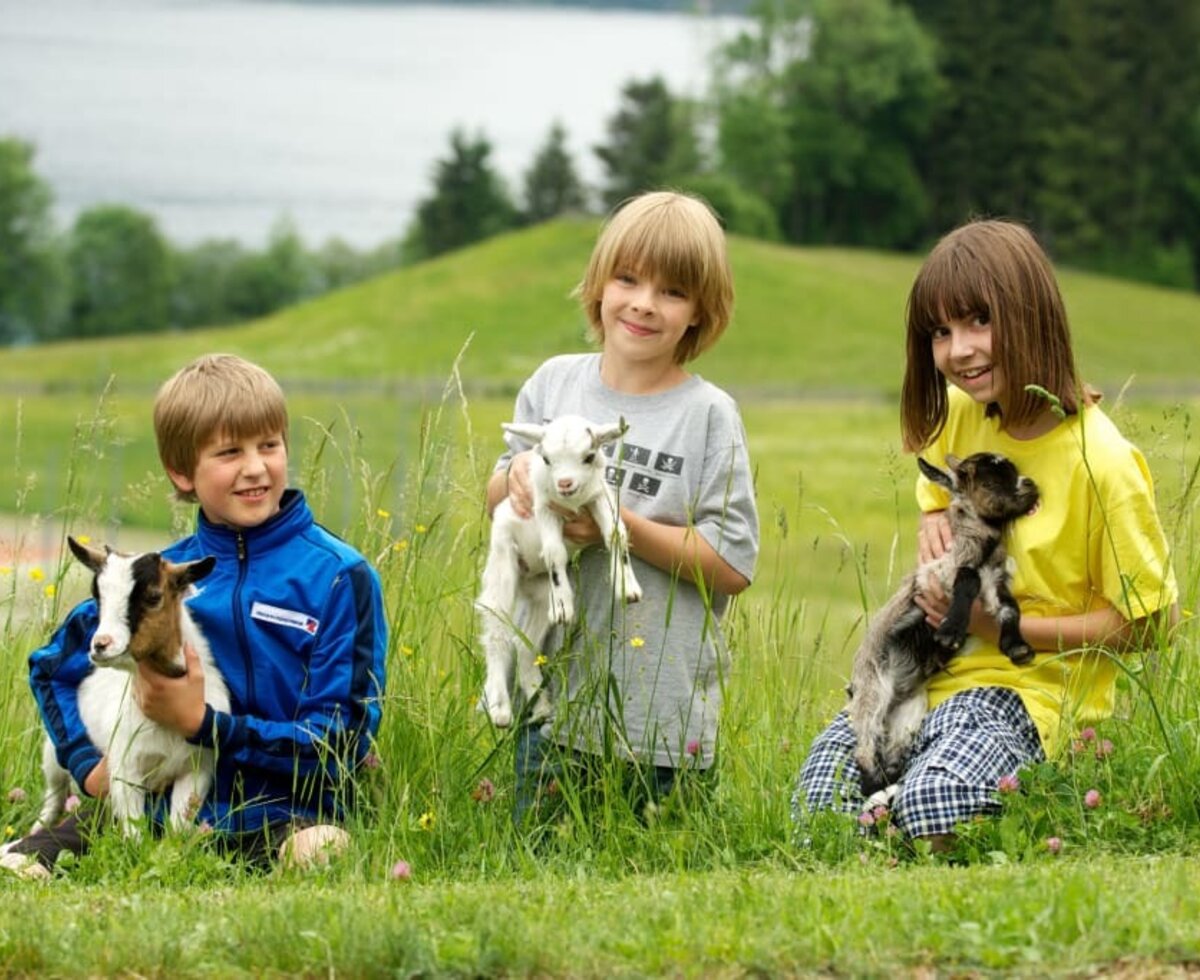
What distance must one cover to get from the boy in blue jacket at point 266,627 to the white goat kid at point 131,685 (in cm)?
8

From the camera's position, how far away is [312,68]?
9600 centimetres

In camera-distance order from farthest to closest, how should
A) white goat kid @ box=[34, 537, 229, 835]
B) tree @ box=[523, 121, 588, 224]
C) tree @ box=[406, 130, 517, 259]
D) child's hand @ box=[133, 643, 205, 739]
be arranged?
tree @ box=[406, 130, 517, 259]
tree @ box=[523, 121, 588, 224]
child's hand @ box=[133, 643, 205, 739]
white goat kid @ box=[34, 537, 229, 835]

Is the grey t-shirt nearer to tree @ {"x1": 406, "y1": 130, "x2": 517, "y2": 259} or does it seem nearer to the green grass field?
the green grass field

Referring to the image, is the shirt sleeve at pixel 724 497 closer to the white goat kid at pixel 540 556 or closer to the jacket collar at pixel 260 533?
the white goat kid at pixel 540 556

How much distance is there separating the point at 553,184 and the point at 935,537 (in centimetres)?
7082

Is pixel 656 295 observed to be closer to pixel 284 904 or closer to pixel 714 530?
pixel 714 530

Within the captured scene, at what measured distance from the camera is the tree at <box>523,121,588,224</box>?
74.4m

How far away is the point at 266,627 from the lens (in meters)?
5.04

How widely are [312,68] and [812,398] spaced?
58062mm

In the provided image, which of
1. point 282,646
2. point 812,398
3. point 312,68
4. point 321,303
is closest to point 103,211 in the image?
point 312,68

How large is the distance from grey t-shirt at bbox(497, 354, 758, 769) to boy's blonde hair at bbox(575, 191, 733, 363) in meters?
0.23

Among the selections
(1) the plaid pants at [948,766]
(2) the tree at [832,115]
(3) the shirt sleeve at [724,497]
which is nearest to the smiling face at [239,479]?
(3) the shirt sleeve at [724,497]

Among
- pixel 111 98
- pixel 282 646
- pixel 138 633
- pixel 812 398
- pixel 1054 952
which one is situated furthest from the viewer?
pixel 111 98

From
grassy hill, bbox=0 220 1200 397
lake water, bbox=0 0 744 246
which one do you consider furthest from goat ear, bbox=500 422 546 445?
lake water, bbox=0 0 744 246
